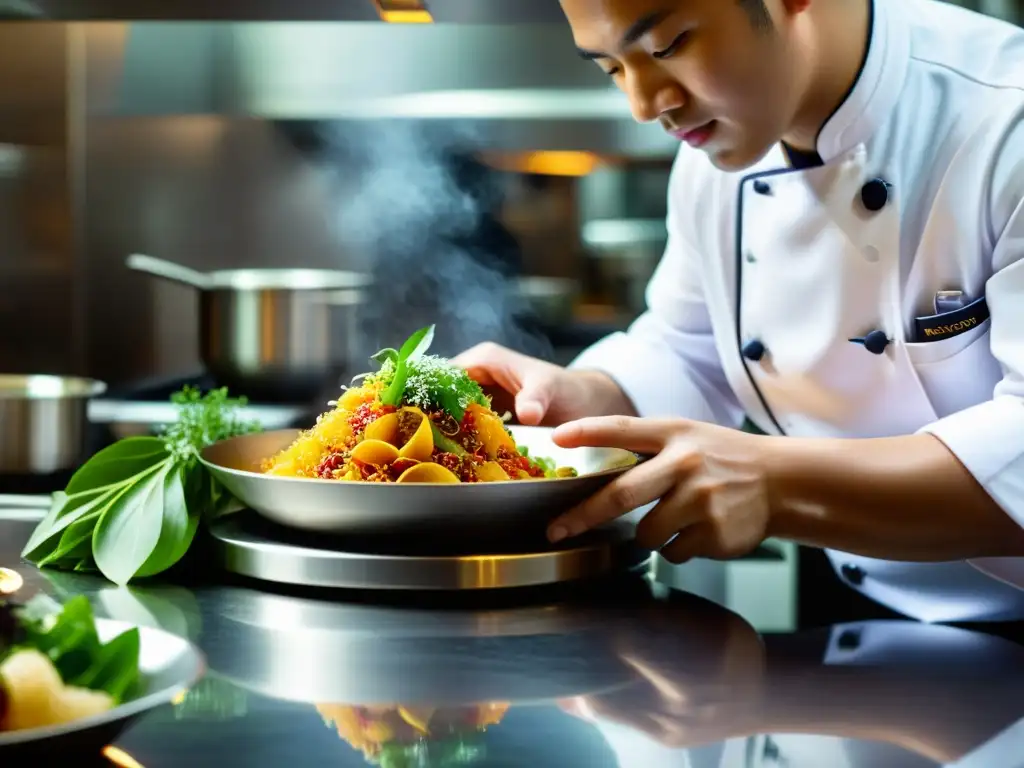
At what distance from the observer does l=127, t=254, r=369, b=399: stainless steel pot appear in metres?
2.24

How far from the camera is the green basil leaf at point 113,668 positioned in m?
0.73

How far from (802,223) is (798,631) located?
1.83 ft

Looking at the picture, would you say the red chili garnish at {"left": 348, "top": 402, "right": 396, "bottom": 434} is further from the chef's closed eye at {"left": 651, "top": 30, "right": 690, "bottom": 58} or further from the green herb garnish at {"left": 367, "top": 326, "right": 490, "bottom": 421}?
the chef's closed eye at {"left": 651, "top": 30, "right": 690, "bottom": 58}

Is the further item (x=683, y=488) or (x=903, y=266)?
(x=903, y=266)

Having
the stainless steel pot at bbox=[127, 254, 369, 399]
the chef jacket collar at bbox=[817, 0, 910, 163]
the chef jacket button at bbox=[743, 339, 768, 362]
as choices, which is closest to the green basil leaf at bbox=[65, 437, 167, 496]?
the chef jacket button at bbox=[743, 339, 768, 362]

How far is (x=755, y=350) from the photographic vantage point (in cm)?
150

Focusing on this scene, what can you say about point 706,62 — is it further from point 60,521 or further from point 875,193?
point 60,521

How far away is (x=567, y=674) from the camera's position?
0.90 m

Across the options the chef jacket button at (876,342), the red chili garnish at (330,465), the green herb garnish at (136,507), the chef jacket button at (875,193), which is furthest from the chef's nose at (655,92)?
the green herb garnish at (136,507)

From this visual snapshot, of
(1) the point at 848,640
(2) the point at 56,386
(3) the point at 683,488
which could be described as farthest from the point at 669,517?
(2) the point at 56,386

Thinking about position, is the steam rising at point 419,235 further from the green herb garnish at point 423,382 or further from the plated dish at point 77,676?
the plated dish at point 77,676

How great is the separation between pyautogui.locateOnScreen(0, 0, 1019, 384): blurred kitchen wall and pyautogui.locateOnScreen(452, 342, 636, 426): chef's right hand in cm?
114

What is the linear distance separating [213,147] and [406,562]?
68.1 inches

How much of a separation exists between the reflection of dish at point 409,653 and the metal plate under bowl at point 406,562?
1.0 inches
